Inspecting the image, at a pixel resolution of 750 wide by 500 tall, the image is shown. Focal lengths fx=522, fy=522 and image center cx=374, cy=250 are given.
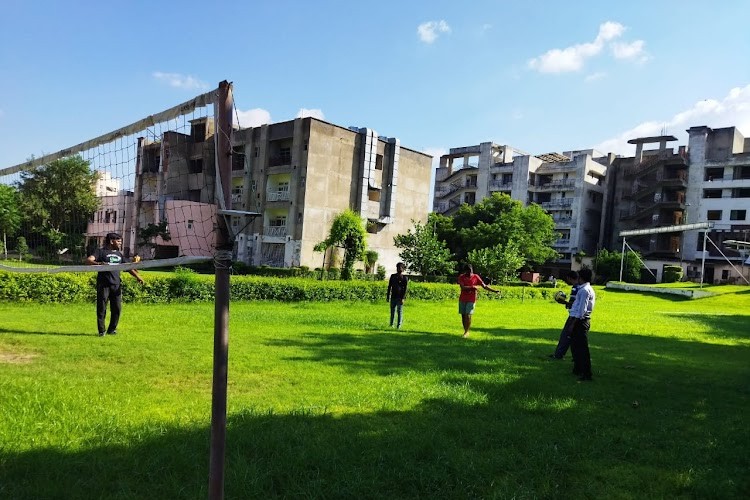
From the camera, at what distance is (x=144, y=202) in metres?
7.18

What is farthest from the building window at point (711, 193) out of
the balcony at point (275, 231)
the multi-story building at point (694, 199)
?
the balcony at point (275, 231)

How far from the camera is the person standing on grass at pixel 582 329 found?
7.90m

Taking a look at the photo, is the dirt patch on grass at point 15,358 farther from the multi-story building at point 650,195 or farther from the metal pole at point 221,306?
the multi-story building at point 650,195

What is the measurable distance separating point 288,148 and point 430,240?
14.6m

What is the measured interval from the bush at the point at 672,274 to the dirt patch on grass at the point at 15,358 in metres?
52.9

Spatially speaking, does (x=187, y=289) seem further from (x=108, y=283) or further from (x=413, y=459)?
(x=413, y=459)

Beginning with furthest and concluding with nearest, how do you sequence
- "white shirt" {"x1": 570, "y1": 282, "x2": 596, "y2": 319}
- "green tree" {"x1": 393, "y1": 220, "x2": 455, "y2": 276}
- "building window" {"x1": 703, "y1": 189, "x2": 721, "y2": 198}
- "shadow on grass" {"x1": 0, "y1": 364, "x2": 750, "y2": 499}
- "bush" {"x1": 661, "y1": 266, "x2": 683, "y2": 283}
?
"building window" {"x1": 703, "y1": 189, "x2": 721, "y2": 198}, "bush" {"x1": 661, "y1": 266, "x2": 683, "y2": 283}, "green tree" {"x1": 393, "y1": 220, "x2": 455, "y2": 276}, "white shirt" {"x1": 570, "y1": 282, "x2": 596, "y2": 319}, "shadow on grass" {"x1": 0, "y1": 364, "x2": 750, "y2": 499}

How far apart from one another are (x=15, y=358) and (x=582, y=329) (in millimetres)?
8260

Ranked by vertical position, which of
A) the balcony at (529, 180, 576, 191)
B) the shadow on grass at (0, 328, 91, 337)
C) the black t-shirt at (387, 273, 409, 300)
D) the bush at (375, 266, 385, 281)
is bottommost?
the shadow on grass at (0, 328, 91, 337)

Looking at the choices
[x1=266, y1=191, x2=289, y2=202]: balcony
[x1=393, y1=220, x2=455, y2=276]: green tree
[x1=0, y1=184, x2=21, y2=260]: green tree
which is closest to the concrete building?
[x1=266, y1=191, x2=289, y2=202]: balcony

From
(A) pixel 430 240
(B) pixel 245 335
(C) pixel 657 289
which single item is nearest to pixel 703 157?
(C) pixel 657 289

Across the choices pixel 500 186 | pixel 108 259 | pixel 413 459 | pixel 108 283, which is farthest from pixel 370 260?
pixel 413 459

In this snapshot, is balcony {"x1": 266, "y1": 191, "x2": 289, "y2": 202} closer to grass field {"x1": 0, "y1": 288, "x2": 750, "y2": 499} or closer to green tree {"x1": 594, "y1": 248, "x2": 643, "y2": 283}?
grass field {"x1": 0, "y1": 288, "x2": 750, "y2": 499}

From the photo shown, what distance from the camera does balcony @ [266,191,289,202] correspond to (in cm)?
4091
